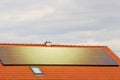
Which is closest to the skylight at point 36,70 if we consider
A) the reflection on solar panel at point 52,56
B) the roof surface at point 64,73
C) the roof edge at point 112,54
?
the roof surface at point 64,73

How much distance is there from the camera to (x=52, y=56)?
155ft

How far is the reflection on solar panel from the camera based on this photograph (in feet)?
147

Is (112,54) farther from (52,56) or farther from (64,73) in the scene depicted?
(64,73)

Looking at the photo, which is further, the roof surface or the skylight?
the skylight

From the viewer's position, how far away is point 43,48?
1955 inches

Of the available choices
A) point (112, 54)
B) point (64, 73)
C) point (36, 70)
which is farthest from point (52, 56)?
point (112, 54)

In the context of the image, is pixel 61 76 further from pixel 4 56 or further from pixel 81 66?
pixel 4 56

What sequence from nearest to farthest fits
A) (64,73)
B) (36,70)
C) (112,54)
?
1. (36,70)
2. (64,73)
3. (112,54)

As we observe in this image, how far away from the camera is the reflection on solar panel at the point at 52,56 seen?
147 ft

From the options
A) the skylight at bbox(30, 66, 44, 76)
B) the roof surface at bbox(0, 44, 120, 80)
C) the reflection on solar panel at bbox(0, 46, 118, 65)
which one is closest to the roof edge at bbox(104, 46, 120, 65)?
the reflection on solar panel at bbox(0, 46, 118, 65)

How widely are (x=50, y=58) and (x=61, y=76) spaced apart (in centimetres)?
444

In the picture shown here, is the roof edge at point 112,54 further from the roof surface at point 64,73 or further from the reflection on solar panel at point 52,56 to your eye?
the roof surface at point 64,73

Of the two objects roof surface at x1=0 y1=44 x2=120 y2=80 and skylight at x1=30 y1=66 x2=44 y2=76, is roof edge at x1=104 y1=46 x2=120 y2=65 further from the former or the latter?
skylight at x1=30 y1=66 x2=44 y2=76

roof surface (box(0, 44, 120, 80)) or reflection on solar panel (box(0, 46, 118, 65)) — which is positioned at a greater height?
reflection on solar panel (box(0, 46, 118, 65))
